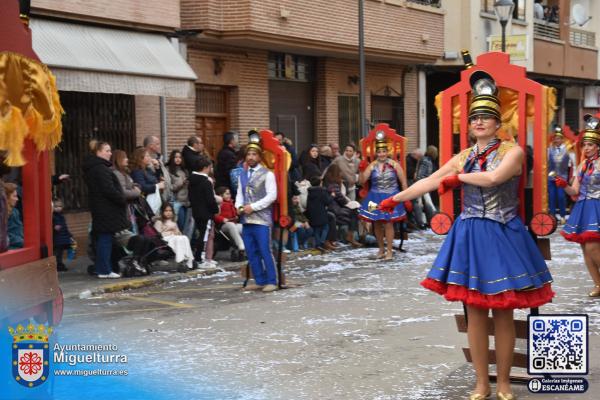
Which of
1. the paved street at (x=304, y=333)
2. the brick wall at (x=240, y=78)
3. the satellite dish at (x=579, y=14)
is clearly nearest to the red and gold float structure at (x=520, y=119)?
the paved street at (x=304, y=333)

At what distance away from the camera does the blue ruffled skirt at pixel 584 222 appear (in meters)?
11.2

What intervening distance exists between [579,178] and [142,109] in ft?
29.3

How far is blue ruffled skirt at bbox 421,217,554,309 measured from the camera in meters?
6.49

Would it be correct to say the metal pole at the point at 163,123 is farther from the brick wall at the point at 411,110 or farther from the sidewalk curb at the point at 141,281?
the brick wall at the point at 411,110

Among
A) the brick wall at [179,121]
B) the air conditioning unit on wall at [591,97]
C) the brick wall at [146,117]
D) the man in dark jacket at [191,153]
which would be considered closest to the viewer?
the man in dark jacket at [191,153]

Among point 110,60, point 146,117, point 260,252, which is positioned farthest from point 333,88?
point 260,252

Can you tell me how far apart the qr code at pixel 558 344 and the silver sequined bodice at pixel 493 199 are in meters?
0.73

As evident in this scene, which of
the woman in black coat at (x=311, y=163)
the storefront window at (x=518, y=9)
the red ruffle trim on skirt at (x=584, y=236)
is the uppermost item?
the storefront window at (x=518, y=9)

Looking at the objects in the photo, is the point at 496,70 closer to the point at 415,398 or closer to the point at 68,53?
the point at 415,398

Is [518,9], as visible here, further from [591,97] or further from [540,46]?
[591,97]

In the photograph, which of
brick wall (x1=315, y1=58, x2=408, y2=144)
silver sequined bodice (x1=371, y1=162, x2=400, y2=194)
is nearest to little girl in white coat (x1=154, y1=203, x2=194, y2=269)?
silver sequined bodice (x1=371, y1=162, x2=400, y2=194)

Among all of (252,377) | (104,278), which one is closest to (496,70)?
(252,377)

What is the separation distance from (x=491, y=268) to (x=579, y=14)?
3223cm

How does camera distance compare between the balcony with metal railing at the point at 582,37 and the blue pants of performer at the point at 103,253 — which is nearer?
the blue pants of performer at the point at 103,253
